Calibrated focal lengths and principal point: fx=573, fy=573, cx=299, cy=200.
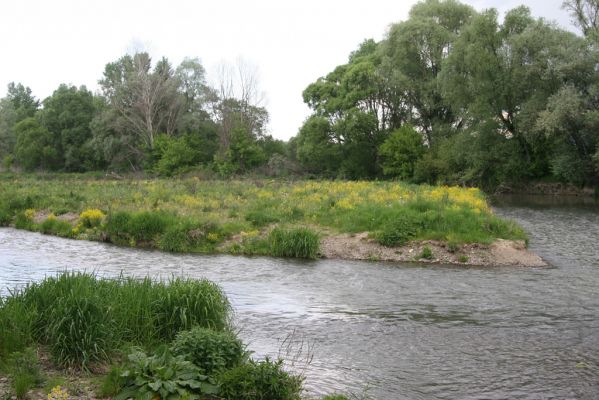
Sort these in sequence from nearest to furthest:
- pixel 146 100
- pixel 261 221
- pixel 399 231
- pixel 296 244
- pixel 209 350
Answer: pixel 209 350
pixel 296 244
pixel 399 231
pixel 261 221
pixel 146 100

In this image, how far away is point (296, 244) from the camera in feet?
67.4

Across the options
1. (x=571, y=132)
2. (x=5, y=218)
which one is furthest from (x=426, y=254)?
(x=571, y=132)

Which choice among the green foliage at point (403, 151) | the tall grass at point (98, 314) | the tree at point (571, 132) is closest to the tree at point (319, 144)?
the green foliage at point (403, 151)

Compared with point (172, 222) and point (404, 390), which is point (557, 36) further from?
point (404, 390)

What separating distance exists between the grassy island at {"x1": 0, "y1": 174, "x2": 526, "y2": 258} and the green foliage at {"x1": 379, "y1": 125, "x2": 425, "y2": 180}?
90.6 ft

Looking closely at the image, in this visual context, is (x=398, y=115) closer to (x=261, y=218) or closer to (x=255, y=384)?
(x=261, y=218)

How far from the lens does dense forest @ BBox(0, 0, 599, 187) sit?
4512 cm

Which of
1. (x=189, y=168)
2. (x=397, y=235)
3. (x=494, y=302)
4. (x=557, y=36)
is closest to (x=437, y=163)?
(x=557, y=36)

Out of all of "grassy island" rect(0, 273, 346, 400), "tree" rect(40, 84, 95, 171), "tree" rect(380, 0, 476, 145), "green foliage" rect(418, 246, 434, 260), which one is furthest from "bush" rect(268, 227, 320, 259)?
"tree" rect(40, 84, 95, 171)

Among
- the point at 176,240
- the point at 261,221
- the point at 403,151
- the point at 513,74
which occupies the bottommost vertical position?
the point at 176,240

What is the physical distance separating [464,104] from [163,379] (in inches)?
1909

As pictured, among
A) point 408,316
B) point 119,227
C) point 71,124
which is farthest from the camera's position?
point 71,124

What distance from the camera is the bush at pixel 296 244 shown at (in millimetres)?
20406

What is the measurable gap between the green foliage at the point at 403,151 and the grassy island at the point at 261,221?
27.6 meters
